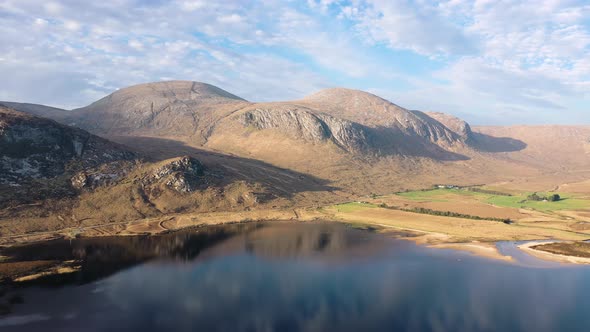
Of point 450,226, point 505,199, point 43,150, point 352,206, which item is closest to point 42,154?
point 43,150

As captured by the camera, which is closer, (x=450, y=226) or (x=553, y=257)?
(x=553, y=257)

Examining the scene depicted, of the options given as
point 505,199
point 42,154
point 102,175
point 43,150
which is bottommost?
point 505,199

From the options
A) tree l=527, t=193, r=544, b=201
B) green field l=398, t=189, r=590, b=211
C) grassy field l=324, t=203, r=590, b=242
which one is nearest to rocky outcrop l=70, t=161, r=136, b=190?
grassy field l=324, t=203, r=590, b=242

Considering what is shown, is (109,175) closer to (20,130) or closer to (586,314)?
(20,130)

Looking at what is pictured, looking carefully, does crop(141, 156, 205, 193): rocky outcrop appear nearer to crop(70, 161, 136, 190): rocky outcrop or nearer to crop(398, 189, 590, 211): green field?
crop(70, 161, 136, 190): rocky outcrop

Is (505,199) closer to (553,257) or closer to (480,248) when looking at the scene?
(480,248)

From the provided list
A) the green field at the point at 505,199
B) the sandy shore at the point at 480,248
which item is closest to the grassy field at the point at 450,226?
the sandy shore at the point at 480,248
